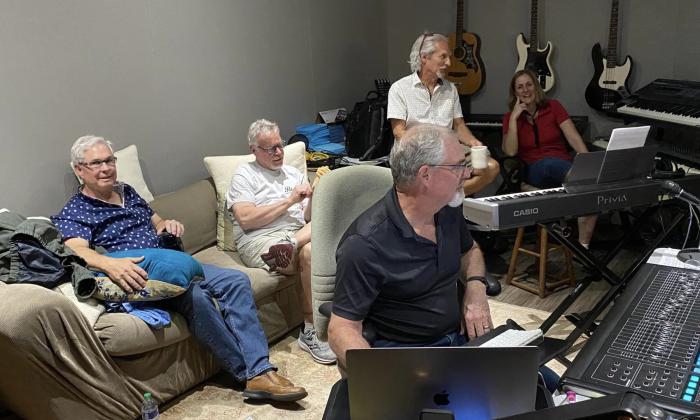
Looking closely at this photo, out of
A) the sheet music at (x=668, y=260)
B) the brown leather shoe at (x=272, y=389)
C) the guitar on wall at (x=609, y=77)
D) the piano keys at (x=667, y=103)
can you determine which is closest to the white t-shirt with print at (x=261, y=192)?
the brown leather shoe at (x=272, y=389)

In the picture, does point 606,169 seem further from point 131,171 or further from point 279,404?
point 131,171

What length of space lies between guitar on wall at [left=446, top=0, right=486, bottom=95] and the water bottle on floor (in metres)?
3.40

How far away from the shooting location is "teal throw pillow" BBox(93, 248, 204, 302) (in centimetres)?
260

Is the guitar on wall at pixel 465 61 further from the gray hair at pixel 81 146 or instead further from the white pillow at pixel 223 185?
the gray hair at pixel 81 146

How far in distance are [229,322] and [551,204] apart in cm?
146

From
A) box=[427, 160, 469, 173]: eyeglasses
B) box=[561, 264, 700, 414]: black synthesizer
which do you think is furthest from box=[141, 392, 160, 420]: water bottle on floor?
box=[561, 264, 700, 414]: black synthesizer

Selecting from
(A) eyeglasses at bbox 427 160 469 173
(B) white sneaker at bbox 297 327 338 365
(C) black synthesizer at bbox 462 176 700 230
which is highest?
(A) eyeglasses at bbox 427 160 469 173

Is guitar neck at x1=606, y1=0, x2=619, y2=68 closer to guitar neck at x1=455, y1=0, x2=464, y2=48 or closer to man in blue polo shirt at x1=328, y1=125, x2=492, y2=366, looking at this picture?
guitar neck at x1=455, y1=0, x2=464, y2=48

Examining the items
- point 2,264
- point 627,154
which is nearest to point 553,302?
point 627,154

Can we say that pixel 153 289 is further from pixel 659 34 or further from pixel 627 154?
pixel 659 34

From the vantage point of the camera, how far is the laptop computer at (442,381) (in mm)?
1165

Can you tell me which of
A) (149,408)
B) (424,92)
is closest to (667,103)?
(424,92)

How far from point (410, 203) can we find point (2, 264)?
5.47ft

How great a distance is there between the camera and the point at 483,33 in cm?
505
